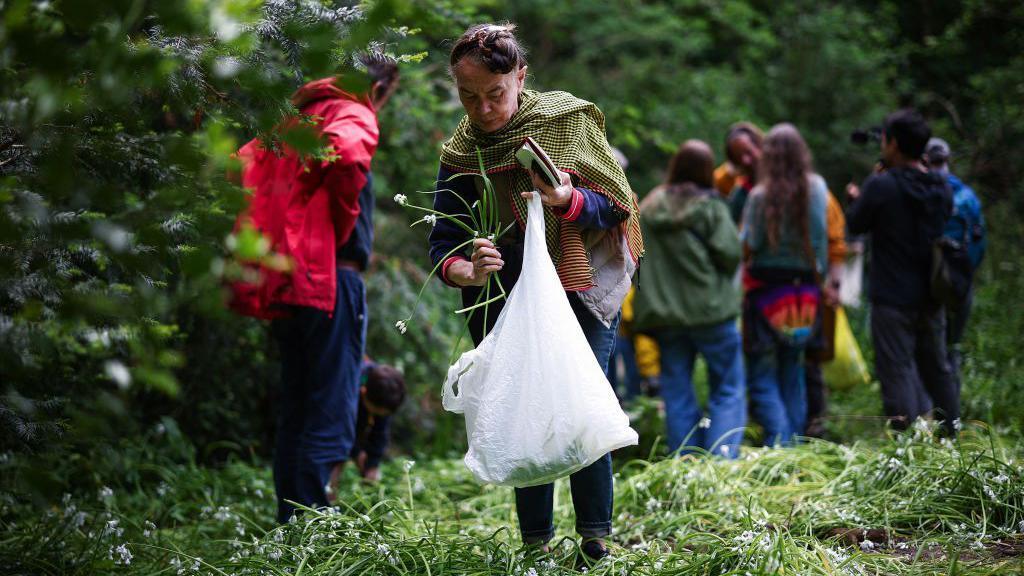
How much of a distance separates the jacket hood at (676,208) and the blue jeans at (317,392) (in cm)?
193

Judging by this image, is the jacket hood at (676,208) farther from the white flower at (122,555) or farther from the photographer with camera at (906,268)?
the white flower at (122,555)

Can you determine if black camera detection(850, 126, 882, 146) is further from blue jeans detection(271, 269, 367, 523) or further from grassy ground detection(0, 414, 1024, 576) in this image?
blue jeans detection(271, 269, 367, 523)

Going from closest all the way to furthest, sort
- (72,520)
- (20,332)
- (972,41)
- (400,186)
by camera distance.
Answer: (20,332) → (72,520) → (400,186) → (972,41)

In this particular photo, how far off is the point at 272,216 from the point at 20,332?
136cm

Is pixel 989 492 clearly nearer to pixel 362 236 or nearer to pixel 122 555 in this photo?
pixel 362 236

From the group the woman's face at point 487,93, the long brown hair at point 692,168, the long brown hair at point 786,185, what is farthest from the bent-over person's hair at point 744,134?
the woman's face at point 487,93

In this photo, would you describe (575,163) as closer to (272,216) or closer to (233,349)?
(272,216)

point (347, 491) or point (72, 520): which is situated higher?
point (72, 520)

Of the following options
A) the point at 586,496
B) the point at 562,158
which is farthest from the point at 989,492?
the point at 562,158

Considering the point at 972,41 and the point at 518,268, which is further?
the point at 972,41

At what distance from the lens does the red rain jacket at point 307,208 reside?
3.04 m

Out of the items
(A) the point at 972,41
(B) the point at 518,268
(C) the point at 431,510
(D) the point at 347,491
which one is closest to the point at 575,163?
(B) the point at 518,268

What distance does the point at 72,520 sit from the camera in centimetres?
306

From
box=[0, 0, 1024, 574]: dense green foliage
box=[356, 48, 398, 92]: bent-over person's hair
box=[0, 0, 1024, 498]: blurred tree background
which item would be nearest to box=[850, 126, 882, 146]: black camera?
box=[0, 0, 1024, 498]: blurred tree background
